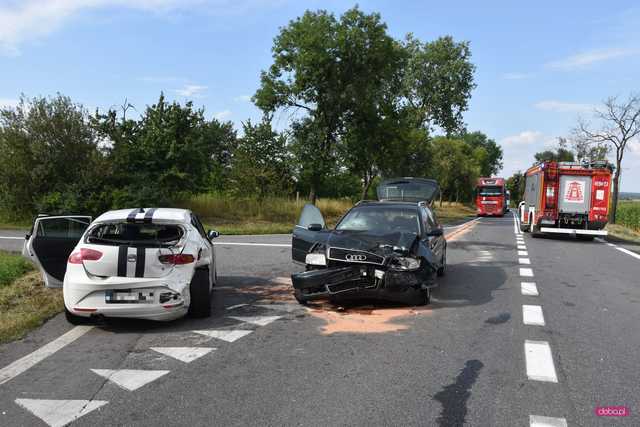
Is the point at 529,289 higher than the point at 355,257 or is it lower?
lower

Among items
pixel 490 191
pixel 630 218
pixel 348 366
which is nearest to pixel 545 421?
pixel 348 366

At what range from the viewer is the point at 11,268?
33.0 ft

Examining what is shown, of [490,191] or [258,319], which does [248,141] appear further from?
[490,191]

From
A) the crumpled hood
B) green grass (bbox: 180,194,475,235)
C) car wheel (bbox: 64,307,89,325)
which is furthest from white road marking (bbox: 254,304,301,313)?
green grass (bbox: 180,194,475,235)

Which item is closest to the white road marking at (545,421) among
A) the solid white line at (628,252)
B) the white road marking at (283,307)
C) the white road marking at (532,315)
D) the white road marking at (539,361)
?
the white road marking at (539,361)

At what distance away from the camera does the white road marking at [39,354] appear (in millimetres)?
4703

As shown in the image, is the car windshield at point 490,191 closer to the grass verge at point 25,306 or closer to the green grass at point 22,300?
the green grass at point 22,300

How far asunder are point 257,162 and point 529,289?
2242cm

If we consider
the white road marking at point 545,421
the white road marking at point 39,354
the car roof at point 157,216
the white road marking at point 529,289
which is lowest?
the white road marking at point 39,354

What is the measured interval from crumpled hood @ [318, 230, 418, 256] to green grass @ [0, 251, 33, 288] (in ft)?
18.4

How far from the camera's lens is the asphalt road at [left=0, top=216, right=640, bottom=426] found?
3812 millimetres

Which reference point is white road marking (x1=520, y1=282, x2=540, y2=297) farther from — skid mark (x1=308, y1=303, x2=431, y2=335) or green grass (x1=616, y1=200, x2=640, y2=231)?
green grass (x1=616, y1=200, x2=640, y2=231)

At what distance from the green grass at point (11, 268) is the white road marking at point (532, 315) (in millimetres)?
7985

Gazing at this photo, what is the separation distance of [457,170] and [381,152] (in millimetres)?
40123
